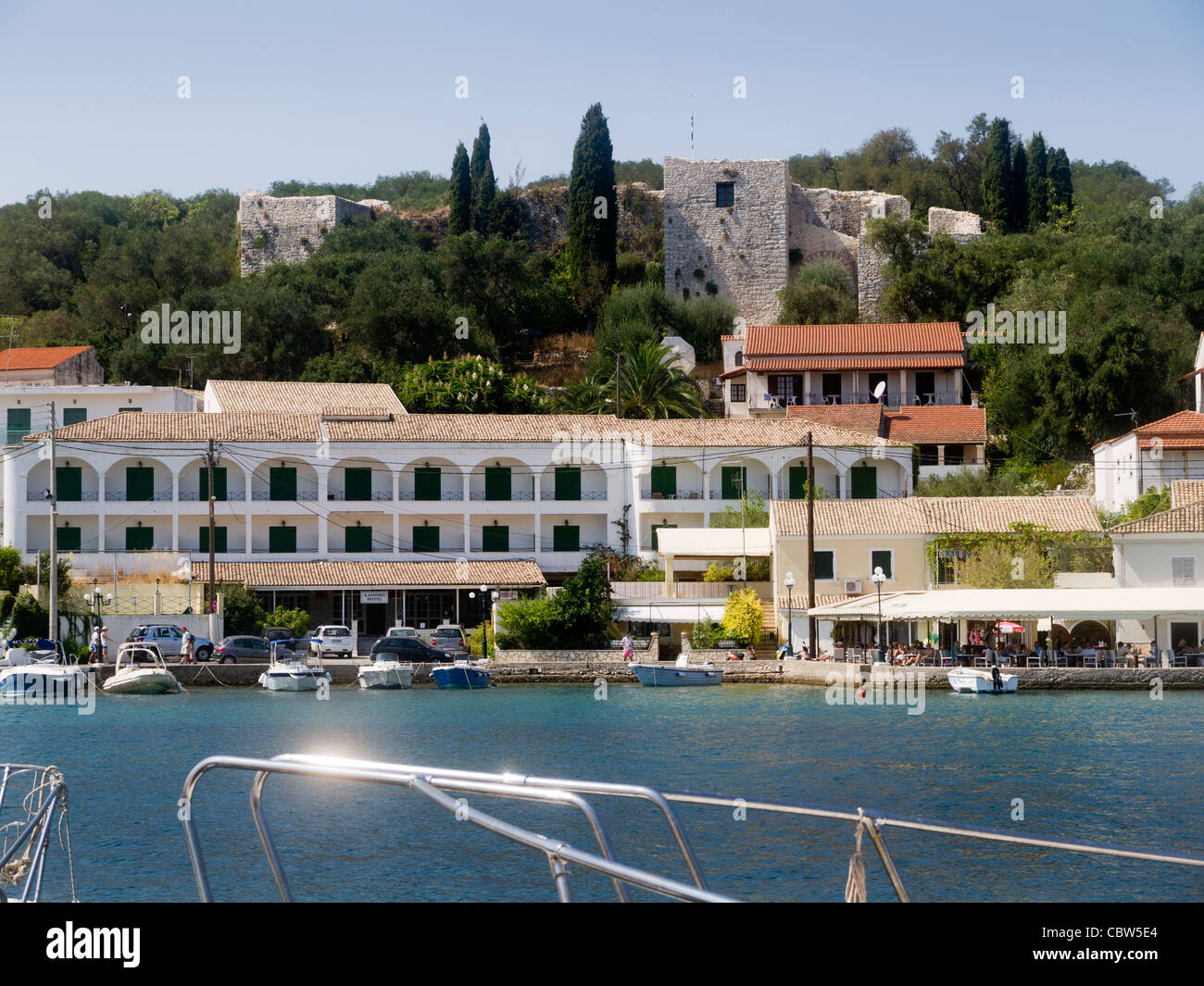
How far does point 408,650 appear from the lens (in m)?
46.6

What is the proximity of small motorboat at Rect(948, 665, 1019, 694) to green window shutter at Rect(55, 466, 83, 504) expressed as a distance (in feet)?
106

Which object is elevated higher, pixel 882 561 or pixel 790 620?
pixel 882 561

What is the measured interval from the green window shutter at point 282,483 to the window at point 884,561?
71.7ft

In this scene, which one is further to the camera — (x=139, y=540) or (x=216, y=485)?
(x=216, y=485)

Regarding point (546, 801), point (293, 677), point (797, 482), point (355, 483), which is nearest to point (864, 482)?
point (797, 482)

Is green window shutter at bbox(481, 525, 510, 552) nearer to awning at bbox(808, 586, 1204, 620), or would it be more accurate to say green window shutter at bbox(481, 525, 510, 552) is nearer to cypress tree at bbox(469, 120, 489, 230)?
awning at bbox(808, 586, 1204, 620)

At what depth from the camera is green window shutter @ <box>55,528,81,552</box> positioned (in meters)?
52.8

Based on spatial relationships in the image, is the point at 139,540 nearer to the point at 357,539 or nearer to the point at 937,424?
the point at 357,539

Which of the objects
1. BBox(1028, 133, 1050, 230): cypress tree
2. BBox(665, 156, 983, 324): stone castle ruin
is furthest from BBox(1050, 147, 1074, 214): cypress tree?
BBox(665, 156, 983, 324): stone castle ruin

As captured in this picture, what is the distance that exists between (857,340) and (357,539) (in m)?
29.5

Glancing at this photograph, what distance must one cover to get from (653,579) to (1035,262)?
33337 millimetres

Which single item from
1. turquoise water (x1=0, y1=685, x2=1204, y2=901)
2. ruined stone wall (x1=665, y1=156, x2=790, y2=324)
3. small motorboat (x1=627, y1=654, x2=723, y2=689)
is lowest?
turquoise water (x1=0, y1=685, x2=1204, y2=901)

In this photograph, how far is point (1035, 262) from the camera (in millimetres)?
73938

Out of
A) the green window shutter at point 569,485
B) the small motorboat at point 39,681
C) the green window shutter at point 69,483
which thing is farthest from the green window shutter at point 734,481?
the small motorboat at point 39,681
